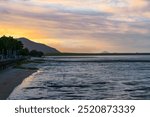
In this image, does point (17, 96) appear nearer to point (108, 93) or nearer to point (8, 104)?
point (108, 93)

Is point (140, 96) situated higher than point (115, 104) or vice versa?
point (115, 104)

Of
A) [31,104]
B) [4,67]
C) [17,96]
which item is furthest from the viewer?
[4,67]

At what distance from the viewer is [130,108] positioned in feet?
50.1

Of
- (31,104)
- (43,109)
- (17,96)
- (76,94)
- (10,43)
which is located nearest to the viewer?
(43,109)

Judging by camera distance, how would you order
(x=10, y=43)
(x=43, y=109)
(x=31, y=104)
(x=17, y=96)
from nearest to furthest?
(x=43, y=109), (x=31, y=104), (x=17, y=96), (x=10, y=43)

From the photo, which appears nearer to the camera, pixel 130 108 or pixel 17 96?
pixel 130 108

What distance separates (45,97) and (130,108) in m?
17.8

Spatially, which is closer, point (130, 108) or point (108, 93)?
point (130, 108)

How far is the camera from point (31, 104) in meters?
16.2

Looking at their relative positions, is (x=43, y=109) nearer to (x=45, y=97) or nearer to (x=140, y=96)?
(x=45, y=97)

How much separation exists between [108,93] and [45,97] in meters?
6.65

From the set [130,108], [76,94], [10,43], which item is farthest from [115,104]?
[10,43]

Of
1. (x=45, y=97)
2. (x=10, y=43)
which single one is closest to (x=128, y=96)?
(x=45, y=97)

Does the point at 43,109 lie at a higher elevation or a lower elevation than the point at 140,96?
higher
